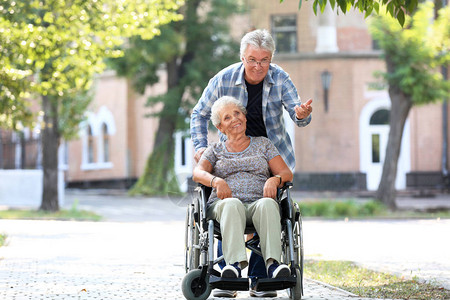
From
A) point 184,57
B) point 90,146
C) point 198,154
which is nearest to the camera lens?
point 198,154

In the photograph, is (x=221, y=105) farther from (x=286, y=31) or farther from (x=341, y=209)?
(x=286, y=31)

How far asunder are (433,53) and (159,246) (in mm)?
11647

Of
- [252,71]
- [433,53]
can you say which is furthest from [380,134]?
[252,71]

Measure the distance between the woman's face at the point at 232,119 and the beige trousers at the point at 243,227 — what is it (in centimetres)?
58

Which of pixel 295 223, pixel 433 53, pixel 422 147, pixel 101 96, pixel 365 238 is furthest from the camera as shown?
pixel 101 96

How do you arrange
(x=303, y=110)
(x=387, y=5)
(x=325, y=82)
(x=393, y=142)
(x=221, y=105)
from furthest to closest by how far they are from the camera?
1. (x=325, y=82)
2. (x=393, y=142)
3. (x=387, y=5)
4. (x=221, y=105)
5. (x=303, y=110)

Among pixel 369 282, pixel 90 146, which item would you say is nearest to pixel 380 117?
pixel 90 146

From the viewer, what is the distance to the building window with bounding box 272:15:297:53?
31953 millimetres

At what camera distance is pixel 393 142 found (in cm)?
2122

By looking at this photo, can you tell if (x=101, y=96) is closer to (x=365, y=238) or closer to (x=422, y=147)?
(x=422, y=147)

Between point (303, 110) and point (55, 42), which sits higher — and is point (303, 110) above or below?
below

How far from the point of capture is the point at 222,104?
589cm

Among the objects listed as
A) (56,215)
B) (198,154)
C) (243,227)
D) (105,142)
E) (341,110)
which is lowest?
(56,215)

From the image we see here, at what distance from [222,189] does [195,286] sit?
2.16 ft
